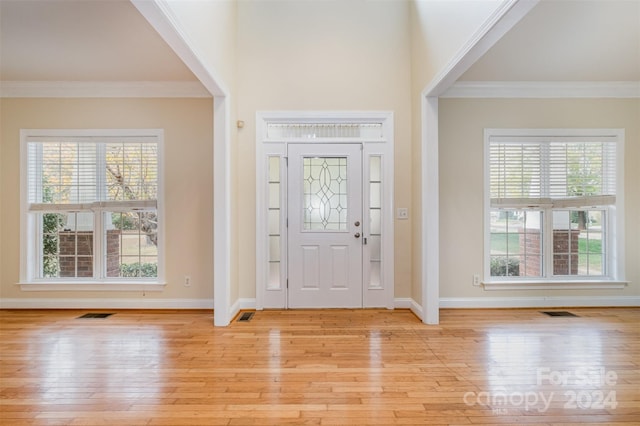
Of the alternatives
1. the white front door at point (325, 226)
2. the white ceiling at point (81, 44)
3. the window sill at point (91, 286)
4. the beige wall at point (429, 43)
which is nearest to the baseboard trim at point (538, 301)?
the beige wall at point (429, 43)

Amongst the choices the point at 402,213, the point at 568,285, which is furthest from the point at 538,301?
the point at 402,213

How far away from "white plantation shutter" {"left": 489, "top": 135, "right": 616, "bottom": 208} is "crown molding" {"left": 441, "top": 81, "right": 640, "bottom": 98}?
0.54 m

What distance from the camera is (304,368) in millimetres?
2420

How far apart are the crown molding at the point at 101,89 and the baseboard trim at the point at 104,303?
8.53 feet

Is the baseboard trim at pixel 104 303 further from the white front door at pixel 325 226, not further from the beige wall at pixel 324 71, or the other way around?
the white front door at pixel 325 226

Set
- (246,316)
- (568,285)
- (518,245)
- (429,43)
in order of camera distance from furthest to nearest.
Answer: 1. (518,245)
2. (568,285)
3. (246,316)
4. (429,43)

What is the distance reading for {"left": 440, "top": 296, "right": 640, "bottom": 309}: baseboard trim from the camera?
12.9 feet

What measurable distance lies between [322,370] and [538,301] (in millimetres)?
3198

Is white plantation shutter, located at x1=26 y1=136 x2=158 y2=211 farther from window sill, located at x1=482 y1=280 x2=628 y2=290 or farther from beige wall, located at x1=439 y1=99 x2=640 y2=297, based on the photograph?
window sill, located at x1=482 y1=280 x2=628 y2=290

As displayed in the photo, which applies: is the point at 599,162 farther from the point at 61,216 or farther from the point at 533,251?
the point at 61,216

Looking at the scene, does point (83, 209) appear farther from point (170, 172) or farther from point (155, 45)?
point (155, 45)

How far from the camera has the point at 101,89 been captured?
3928mm

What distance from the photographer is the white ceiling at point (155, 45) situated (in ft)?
8.64

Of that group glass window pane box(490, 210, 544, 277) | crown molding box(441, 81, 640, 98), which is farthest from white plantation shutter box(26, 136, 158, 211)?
glass window pane box(490, 210, 544, 277)
